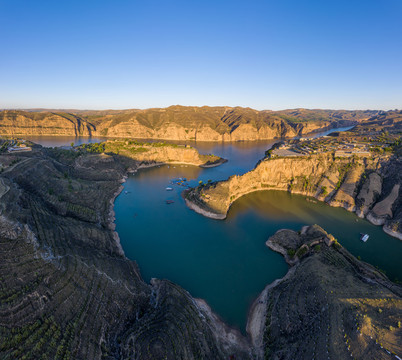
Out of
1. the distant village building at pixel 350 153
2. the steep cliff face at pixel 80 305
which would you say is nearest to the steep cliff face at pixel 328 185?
the distant village building at pixel 350 153

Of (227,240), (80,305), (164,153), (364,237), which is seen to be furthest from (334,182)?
(164,153)

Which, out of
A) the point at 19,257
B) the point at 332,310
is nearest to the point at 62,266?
the point at 19,257

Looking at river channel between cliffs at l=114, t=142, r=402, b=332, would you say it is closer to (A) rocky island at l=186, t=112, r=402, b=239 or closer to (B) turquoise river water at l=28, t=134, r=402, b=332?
(B) turquoise river water at l=28, t=134, r=402, b=332

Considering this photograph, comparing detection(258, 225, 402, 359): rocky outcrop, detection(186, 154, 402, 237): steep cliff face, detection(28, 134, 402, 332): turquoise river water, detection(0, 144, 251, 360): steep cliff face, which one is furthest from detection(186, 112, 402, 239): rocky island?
detection(0, 144, 251, 360): steep cliff face

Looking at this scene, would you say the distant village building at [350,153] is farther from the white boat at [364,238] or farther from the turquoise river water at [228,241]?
the white boat at [364,238]

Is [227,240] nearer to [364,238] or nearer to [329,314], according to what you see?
[329,314]

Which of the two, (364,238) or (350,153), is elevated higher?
(350,153)
